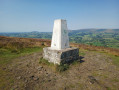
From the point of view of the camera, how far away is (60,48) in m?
7.94

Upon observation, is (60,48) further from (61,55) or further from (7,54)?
(7,54)

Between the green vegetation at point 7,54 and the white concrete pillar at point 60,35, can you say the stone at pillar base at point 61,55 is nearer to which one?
the white concrete pillar at point 60,35

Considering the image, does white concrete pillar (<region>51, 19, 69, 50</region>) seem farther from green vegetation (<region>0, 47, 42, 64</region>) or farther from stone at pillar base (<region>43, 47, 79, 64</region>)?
green vegetation (<region>0, 47, 42, 64</region>)

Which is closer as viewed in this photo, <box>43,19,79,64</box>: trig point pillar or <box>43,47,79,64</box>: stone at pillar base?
<box>43,47,79,64</box>: stone at pillar base

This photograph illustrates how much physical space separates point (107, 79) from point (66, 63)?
3486 mm

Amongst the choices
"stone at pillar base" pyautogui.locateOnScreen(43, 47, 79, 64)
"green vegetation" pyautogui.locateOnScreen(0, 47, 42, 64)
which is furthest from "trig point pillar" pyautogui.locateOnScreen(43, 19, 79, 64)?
"green vegetation" pyautogui.locateOnScreen(0, 47, 42, 64)

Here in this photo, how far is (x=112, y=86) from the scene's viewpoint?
15.8ft

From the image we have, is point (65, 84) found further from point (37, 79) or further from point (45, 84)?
point (37, 79)

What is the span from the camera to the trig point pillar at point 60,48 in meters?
7.47

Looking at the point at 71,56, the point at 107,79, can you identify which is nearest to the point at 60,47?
the point at 71,56

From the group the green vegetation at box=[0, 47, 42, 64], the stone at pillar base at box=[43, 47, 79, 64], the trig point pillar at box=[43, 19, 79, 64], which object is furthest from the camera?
the green vegetation at box=[0, 47, 42, 64]

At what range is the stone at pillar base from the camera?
735 cm

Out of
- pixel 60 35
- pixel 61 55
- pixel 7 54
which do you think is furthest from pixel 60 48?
pixel 7 54

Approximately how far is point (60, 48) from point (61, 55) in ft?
2.93
